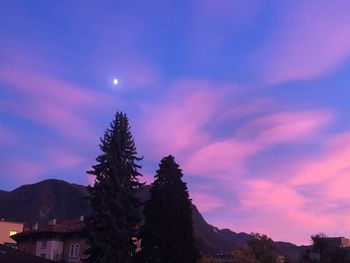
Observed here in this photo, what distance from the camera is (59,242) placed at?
88188mm

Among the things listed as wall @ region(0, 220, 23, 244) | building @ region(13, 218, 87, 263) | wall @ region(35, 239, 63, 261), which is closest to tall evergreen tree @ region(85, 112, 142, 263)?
building @ region(13, 218, 87, 263)

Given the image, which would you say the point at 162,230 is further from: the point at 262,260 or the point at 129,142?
the point at 262,260

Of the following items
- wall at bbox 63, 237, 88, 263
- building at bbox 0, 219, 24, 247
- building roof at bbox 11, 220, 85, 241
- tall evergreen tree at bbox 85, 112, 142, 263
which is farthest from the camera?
building at bbox 0, 219, 24, 247

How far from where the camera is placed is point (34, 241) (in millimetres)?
92312

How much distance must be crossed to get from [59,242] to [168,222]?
41.2 m

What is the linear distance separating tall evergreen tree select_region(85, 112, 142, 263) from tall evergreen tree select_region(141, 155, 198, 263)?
2.14 m

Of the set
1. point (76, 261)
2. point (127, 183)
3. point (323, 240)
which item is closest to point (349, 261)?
point (323, 240)

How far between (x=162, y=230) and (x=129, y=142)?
8.71m

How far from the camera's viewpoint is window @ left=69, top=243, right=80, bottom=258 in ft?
280

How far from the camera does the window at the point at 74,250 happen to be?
85194mm

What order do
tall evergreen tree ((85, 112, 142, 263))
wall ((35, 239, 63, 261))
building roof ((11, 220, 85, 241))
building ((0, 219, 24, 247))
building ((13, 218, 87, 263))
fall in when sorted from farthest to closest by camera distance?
building ((0, 219, 24, 247)), building roof ((11, 220, 85, 241)), wall ((35, 239, 63, 261)), building ((13, 218, 87, 263)), tall evergreen tree ((85, 112, 142, 263))

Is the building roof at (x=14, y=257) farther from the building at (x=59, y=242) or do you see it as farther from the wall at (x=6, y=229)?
the wall at (x=6, y=229)

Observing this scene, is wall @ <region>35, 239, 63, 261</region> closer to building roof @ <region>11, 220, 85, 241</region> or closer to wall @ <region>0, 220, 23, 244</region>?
building roof @ <region>11, 220, 85, 241</region>

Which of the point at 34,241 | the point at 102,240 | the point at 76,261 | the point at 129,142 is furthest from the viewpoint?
the point at 34,241
